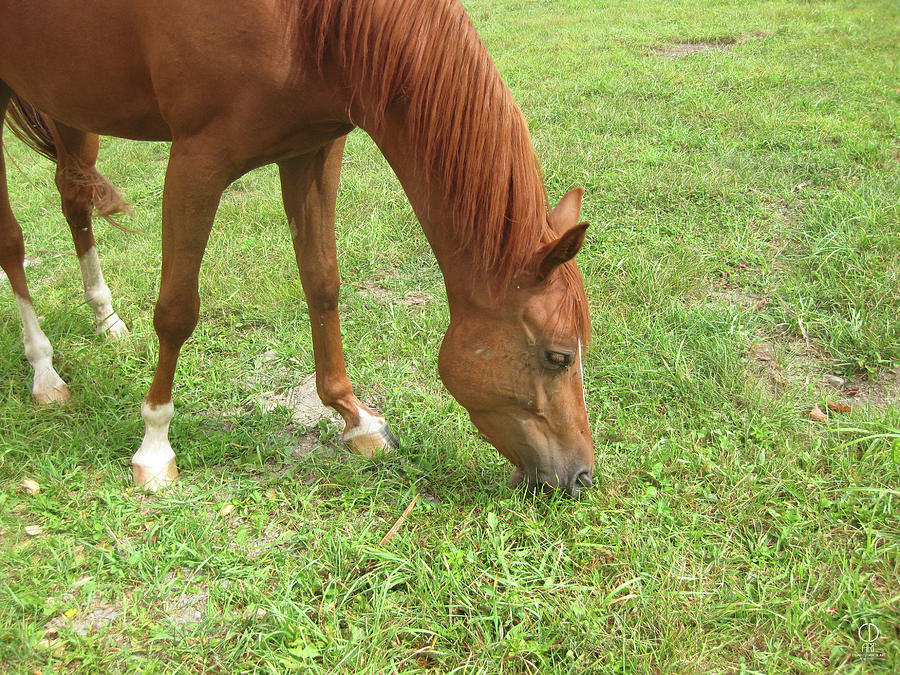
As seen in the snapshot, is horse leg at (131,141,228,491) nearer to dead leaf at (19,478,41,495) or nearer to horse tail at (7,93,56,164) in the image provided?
dead leaf at (19,478,41,495)

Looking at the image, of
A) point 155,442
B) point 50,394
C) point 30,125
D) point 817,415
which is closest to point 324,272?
point 155,442

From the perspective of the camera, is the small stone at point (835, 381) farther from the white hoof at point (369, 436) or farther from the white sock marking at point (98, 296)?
the white sock marking at point (98, 296)

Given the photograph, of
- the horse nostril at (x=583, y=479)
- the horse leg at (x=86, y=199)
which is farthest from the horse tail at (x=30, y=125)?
the horse nostril at (x=583, y=479)

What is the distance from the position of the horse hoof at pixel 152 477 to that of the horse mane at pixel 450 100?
5.25 feet

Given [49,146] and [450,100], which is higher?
[450,100]

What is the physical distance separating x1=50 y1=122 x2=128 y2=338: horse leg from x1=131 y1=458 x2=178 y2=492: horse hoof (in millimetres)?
1283

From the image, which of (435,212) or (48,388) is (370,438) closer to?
(435,212)

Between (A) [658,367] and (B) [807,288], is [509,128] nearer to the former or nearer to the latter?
(A) [658,367]

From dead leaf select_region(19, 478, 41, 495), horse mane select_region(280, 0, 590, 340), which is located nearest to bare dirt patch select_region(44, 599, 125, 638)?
dead leaf select_region(19, 478, 41, 495)

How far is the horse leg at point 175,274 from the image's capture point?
2031 mm

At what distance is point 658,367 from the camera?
2861 mm

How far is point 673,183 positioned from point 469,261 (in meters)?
3.00

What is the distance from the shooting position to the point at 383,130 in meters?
1.88

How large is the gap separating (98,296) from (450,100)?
2612 mm
